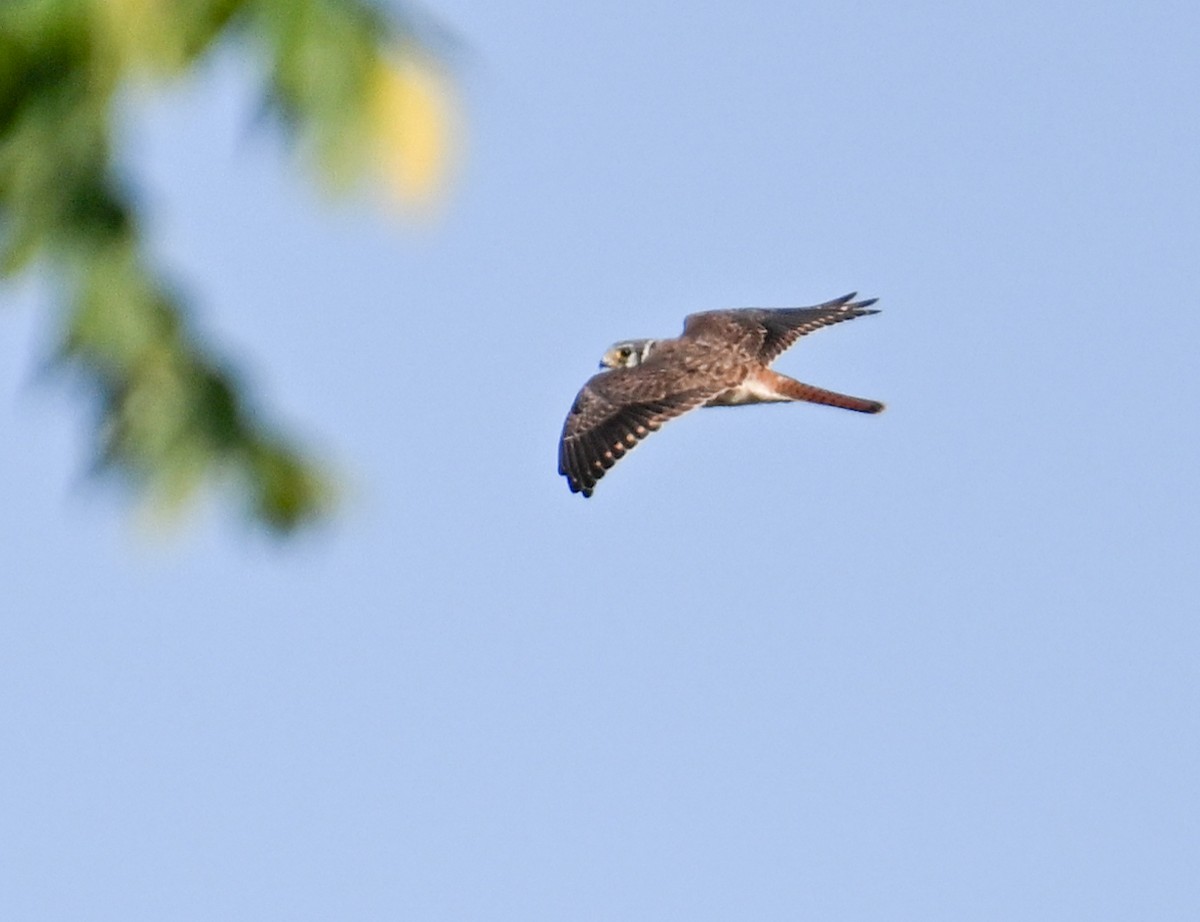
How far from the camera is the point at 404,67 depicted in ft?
8.91

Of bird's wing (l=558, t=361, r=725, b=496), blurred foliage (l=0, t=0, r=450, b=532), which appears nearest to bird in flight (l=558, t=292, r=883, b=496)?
bird's wing (l=558, t=361, r=725, b=496)

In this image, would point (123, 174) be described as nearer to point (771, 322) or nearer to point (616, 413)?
point (616, 413)

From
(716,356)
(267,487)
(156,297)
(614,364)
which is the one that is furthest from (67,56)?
(614,364)

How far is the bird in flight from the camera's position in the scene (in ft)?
44.2

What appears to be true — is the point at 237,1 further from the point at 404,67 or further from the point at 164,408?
the point at 164,408

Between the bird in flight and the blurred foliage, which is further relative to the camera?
the bird in flight

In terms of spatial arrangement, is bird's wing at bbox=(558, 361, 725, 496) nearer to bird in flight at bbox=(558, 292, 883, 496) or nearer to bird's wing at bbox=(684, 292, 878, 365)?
bird in flight at bbox=(558, 292, 883, 496)

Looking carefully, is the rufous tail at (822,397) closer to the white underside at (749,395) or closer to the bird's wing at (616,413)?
the white underside at (749,395)

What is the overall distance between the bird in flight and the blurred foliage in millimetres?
10599

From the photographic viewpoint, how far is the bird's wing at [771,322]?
1488cm

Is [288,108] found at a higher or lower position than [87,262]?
higher

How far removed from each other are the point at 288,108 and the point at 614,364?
12.8 meters

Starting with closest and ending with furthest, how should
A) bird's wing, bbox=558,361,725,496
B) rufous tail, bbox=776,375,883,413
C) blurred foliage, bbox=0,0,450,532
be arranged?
blurred foliage, bbox=0,0,450,532 < bird's wing, bbox=558,361,725,496 < rufous tail, bbox=776,375,883,413

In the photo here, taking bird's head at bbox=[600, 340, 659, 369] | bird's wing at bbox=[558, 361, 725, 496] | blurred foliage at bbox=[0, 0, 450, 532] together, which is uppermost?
bird's head at bbox=[600, 340, 659, 369]
